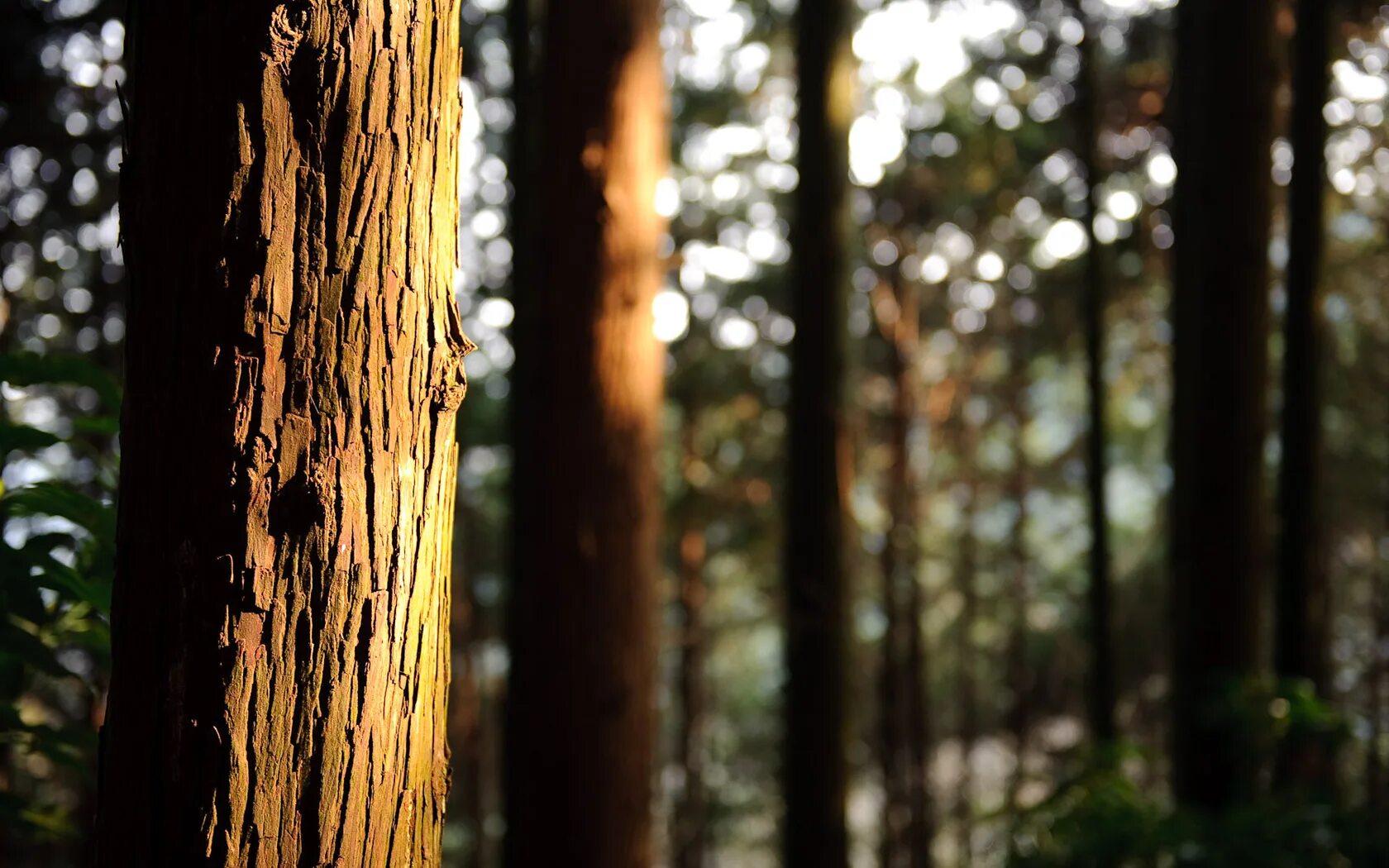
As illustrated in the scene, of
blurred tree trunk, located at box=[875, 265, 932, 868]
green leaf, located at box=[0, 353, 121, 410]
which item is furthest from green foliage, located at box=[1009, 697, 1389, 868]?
blurred tree trunk, located at box=[875, 265, 932, 868]

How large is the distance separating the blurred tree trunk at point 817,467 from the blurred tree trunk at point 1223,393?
221 cm

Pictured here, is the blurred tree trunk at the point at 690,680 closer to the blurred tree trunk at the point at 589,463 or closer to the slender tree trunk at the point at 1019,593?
the slender tree trunk at the point at 1019,593

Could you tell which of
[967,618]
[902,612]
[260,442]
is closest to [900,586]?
[902,612]

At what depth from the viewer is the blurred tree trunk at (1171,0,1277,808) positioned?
601 cm

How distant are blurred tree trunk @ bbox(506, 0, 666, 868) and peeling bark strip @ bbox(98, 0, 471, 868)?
8.77ft

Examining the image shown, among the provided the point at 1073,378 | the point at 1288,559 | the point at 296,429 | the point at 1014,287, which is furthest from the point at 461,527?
the point at 296,429

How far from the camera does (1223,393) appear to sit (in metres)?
6.11

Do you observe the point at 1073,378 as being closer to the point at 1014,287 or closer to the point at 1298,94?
the point at 1014,287

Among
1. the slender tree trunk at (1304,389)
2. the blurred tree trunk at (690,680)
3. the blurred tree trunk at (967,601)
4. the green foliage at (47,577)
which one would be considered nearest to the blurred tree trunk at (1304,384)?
the slender tree trunk at (1304,389)

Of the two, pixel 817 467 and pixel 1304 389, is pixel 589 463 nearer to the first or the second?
pixel 817 467

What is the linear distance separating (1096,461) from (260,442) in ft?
34.8

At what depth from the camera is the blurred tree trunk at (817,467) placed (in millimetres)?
6578

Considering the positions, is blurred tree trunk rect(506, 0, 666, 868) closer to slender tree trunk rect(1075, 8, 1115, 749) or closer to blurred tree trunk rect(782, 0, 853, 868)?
blurred tree trunk rect(782, 0, 853, 868)

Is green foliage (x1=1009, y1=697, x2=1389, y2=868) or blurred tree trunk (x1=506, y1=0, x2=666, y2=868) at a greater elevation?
blurred tree trunk (x1=506, y1=0, x2=666, y2=868)
